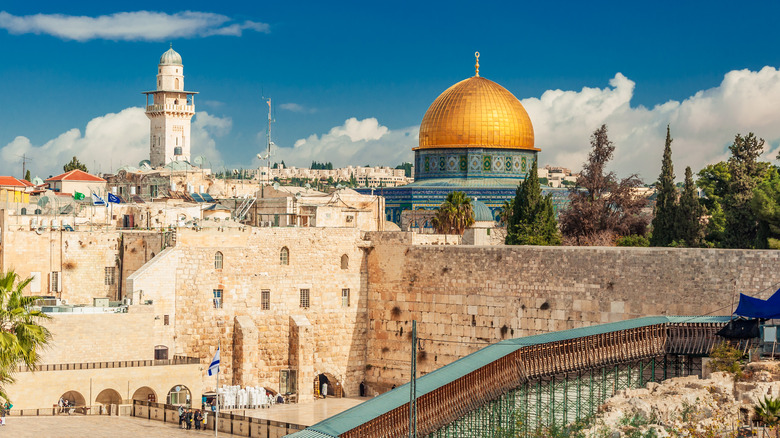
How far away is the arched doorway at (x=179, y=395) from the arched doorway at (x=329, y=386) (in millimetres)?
6301

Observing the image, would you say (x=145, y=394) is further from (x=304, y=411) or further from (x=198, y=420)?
(x=304, y=411)

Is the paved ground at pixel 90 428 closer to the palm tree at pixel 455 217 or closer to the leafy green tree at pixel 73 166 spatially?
the palm tree at pixel 455 217

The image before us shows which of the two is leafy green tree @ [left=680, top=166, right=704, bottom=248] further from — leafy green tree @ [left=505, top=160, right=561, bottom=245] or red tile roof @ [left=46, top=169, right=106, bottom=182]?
red tile roof @ [left=46, top=169, right=106, bottom=182]

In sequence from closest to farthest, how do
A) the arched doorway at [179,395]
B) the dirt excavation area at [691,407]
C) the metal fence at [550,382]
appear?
the dirt excavation area at [691,407] → the metal fence at [550,382] → the arched doorway at [179,395]

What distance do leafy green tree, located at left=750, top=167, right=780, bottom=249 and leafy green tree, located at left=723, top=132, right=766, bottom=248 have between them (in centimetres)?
44

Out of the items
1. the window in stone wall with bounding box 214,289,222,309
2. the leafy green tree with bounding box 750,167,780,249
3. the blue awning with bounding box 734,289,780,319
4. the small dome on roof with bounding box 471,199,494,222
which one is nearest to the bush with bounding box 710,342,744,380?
the blue awning with bounding box 734,289,780,319

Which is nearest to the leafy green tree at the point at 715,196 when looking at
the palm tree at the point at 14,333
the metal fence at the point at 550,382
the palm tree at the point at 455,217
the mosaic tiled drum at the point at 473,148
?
the palm tree at the point at 455,217

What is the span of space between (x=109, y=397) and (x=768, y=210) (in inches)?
669

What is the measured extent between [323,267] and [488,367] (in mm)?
15781

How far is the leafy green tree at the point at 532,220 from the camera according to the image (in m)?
34.7

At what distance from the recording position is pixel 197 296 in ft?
101

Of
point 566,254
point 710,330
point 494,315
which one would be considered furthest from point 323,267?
point 710,330

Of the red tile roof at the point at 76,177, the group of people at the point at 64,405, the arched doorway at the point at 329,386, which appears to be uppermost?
the red tile roof at the point at 76,177

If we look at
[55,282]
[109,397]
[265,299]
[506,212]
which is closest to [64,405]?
[109,397]
